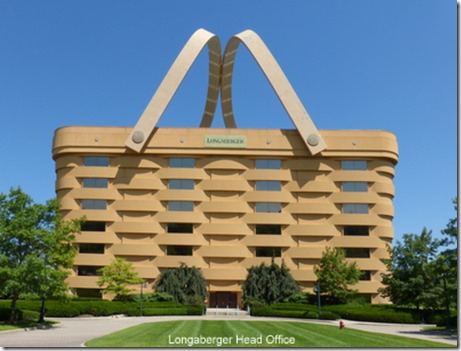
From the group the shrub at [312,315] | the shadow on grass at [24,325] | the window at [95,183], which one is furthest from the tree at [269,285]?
the shadow on grass at [24,325]

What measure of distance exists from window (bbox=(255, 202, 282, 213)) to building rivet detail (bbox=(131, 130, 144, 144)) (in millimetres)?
17388

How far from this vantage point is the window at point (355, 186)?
67500 mm

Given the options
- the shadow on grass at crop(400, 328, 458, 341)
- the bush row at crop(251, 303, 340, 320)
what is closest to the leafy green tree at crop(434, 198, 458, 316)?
the shadow on grass at crop(400, 328, 458, 341)

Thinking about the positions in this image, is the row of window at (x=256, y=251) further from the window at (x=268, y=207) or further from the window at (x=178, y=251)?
the window at (x=268, y=207)

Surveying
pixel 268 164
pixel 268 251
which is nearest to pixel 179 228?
pixel 268 251

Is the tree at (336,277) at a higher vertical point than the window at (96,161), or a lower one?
lower

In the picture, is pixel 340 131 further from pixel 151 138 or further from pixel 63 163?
pixel 63 163

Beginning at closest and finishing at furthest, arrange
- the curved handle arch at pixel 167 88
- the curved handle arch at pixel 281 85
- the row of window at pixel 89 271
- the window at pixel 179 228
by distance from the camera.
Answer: the curved handle arch at pixel 281 85 < the curved handle arch at pixel 167 88 < the row of window at pixel 89 271 < the window at pixel 179 228

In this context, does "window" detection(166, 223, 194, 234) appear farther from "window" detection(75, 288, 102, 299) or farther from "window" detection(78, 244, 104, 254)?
"window" detection(75, 288, 102, 299)

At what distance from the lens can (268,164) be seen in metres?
68.0

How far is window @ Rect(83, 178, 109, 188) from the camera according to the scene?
6706 centimetres

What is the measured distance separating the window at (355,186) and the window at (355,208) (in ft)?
6.61

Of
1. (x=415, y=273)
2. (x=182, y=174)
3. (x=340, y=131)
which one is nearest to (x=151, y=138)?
(x=182, y=174)

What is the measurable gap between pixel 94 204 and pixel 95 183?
110 inches
